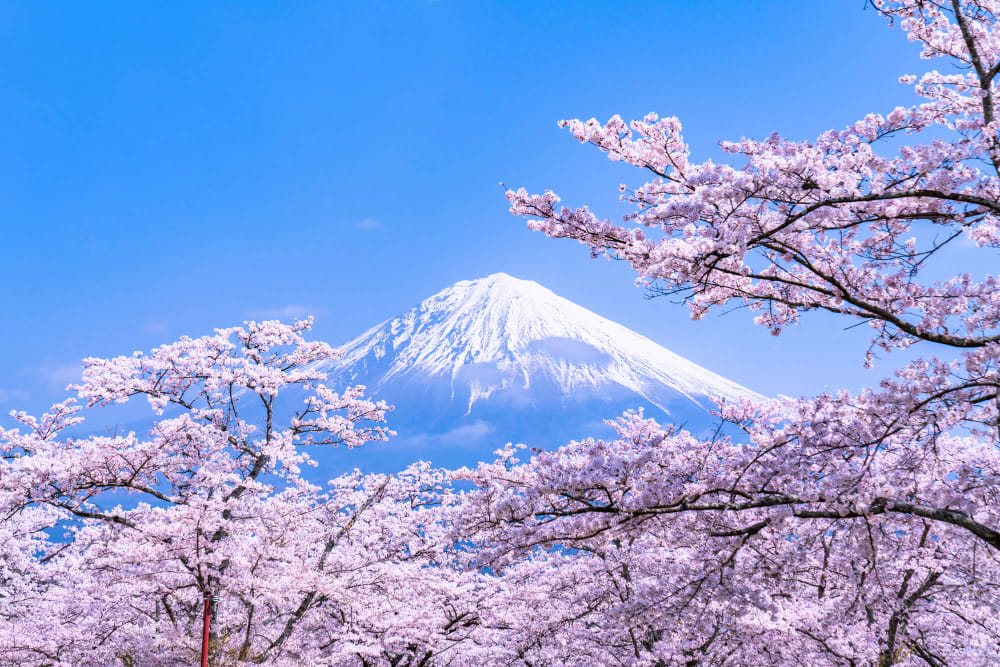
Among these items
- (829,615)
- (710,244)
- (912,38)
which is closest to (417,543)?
(829,615)

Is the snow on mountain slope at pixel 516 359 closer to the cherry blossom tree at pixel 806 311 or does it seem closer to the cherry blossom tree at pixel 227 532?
the cherry blossom tree at pixel 227 532

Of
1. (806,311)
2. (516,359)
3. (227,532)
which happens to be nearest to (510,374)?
(516,359)

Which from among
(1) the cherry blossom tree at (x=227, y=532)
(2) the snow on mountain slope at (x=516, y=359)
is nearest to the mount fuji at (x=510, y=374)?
(2) the snow on mountain slope at (x=516, y=359)

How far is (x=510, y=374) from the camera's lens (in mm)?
191750

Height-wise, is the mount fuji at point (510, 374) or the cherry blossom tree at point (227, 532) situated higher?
the mount fuji at point (510, 374)

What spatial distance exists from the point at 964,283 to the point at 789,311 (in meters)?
1.32

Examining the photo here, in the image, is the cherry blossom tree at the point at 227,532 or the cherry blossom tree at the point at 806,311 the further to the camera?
the cherry blossom tree at the point at 227,532

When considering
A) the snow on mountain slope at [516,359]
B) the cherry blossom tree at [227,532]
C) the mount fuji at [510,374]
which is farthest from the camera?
the snow on mountain slope at [516,359]

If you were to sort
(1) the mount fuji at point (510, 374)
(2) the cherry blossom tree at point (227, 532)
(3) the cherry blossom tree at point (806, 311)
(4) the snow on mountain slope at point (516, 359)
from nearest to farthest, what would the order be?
(3) the cherry blossom tree at point (806, 311) < (2) the cherry blossom tree at point (227, 532) < (1) the mount fuji at point (510, 374) < (4) the snow on mountain slope at point (516, 359)

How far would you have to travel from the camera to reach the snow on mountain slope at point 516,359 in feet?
570

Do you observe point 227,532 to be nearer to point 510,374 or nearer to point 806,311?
point 806,311

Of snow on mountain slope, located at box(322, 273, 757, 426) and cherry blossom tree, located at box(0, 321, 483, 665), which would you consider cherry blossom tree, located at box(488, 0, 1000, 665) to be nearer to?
cherry blossom tree, located at box(0, 321, 483, 665)

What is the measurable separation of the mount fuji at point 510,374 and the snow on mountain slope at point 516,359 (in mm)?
301

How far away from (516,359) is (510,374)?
5266mm
